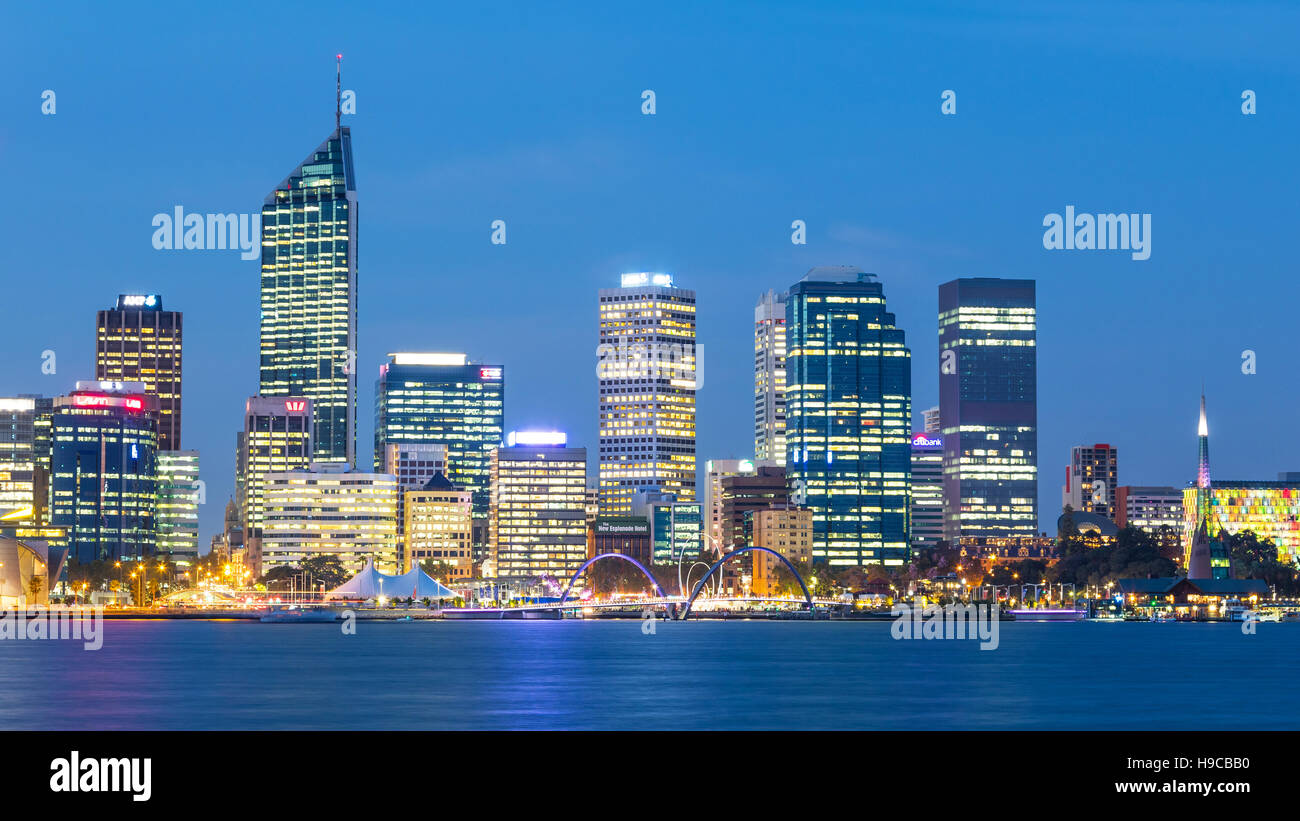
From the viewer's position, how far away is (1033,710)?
304ft

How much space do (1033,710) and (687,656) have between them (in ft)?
213

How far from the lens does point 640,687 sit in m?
110

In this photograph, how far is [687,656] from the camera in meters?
155

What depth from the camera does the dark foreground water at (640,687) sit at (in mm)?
85000

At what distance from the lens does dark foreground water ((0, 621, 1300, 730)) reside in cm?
8500

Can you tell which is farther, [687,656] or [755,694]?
[687,656]
